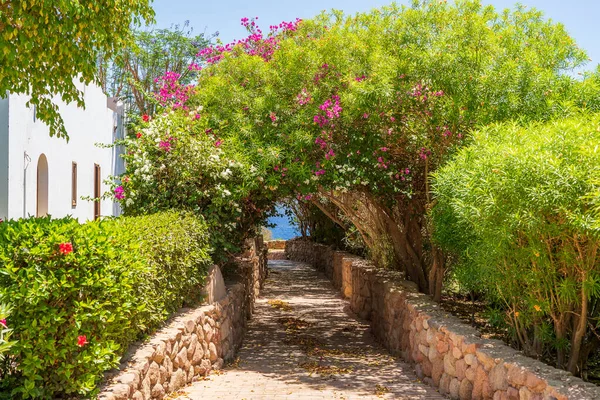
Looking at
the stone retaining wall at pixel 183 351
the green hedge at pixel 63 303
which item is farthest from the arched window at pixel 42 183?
the green hedge at pixel 63 303

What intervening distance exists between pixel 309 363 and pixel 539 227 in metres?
4.74

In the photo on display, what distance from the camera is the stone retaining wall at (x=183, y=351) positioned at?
5513mm

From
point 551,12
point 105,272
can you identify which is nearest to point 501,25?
point 551,12

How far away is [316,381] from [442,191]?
110 inches

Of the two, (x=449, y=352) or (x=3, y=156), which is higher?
(x=3, y=156)

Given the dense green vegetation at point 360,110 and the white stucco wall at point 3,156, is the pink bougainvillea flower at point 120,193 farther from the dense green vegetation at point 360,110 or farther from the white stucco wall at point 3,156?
the white stucco wall at point 3,156

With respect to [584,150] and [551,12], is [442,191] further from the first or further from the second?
[551,12]

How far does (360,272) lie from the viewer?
14586mm

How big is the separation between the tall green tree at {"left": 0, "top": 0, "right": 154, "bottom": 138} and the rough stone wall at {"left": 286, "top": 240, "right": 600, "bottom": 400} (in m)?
6.06

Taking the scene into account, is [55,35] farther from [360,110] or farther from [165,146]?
[360,110]

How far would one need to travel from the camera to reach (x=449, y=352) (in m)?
7.58

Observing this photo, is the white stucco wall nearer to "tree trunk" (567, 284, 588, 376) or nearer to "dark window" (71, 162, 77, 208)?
"dark window" (71, 162, 77, 208)

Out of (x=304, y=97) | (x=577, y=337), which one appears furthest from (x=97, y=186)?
(x=577, y=337)

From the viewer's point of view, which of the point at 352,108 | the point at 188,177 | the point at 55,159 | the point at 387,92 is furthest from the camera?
the point at 55,159
